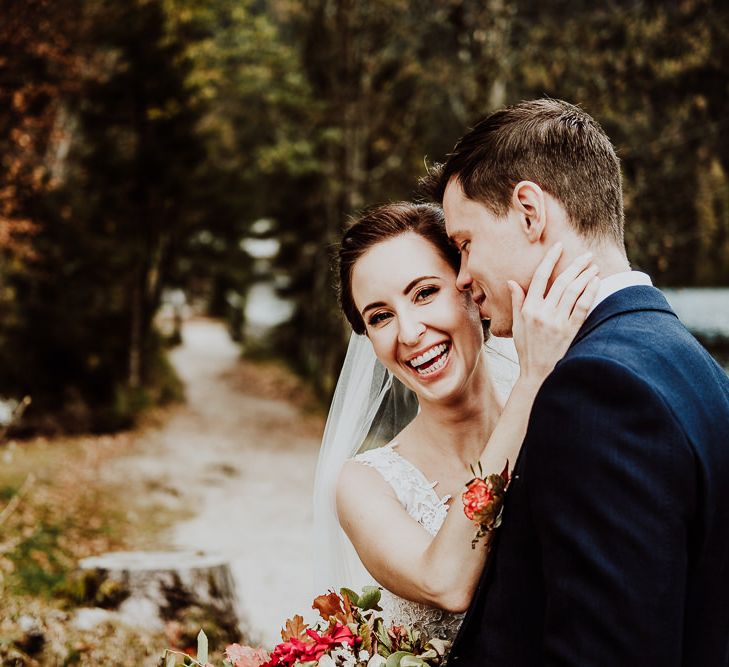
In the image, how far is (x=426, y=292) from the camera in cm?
272

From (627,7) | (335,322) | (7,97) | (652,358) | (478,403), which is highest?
(627,7)

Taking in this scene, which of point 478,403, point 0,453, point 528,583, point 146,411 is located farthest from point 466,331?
point 146,411

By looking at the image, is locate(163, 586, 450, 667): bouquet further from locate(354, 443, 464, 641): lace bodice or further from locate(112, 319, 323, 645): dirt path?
locate(112, 319, 323, 645): dirt path

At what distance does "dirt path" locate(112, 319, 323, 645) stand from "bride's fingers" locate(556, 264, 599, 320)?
4991mm

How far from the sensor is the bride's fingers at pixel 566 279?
1.78 m

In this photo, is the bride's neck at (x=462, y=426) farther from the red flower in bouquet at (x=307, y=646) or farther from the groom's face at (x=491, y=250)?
Answer: the red flower in bouquet at (x=307, y=646)

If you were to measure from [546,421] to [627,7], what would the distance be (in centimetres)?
1003

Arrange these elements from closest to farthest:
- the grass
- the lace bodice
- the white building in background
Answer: the lace bodice
the grass
the white building in background

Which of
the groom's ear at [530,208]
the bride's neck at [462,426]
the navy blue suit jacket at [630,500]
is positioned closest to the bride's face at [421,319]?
the bride's neck at [462,426]

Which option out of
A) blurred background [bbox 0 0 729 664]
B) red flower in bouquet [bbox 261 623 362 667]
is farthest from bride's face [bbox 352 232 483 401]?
blurred background [bbox 0 0 729 664]

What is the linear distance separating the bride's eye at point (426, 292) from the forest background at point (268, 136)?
601cm

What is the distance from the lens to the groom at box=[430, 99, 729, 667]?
1364 millimetres

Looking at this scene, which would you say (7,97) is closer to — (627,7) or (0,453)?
(0,453)

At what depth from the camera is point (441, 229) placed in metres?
2.88
